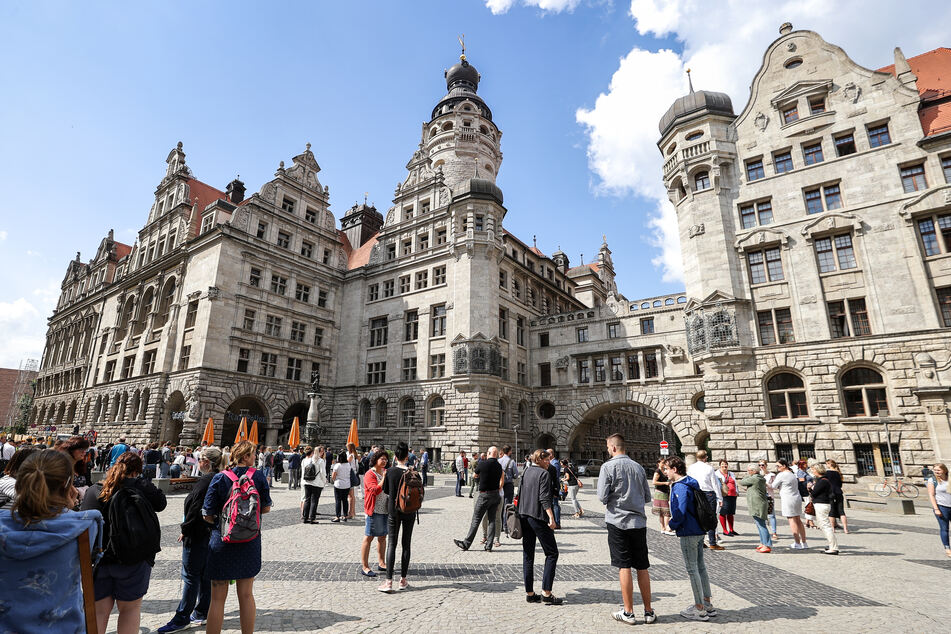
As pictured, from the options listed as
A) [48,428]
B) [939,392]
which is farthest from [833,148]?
[48,428]

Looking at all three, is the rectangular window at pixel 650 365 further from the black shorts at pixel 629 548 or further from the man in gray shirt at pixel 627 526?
the black shorts at pixel 629 548

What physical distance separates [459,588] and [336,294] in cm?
3558

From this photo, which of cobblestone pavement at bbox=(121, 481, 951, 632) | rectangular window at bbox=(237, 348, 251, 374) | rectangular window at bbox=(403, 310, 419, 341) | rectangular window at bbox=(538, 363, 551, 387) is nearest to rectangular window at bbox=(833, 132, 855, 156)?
cobblestone pavement at bbox=(121, 481, 951, 632)

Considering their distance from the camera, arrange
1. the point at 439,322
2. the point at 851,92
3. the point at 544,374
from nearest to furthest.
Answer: the point at 851,92
the point at 439,322
the point at 544,374

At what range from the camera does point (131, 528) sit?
3959mm

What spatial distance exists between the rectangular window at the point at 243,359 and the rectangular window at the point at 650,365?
27285mm

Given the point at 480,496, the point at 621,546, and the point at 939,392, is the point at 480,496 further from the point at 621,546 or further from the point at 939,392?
the point at 939,392

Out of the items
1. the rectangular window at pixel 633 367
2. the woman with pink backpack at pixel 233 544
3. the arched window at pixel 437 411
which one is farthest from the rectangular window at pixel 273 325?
the woman with pink backpack at pixel 233 544

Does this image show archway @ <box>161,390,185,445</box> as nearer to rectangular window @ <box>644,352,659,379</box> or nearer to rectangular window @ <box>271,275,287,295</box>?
rectangular window @ <box>271,275,287,295</box>

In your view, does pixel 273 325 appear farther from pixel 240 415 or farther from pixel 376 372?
pixel 376 372

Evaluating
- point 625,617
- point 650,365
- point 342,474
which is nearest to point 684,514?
point 625,617

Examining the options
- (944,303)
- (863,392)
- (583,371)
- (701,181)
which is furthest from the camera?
(583,371)

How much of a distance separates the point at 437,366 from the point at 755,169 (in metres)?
22.7

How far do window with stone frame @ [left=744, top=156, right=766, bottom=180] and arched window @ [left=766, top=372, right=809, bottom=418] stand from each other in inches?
426
